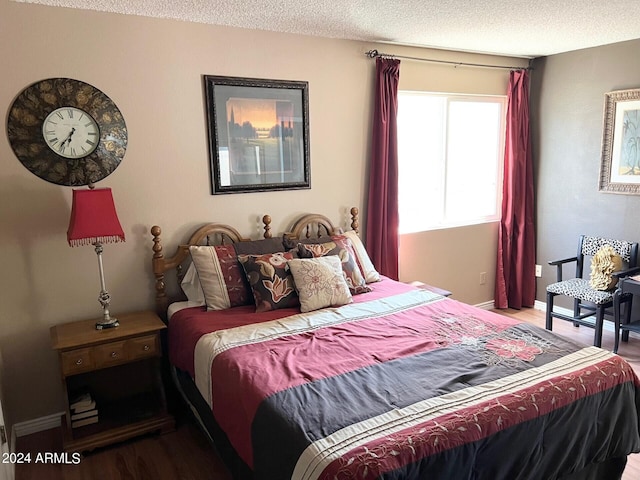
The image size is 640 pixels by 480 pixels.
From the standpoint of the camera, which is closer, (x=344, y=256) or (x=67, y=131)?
(x=67, y=131)

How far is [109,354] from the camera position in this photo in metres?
2.53

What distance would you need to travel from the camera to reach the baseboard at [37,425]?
107 inches

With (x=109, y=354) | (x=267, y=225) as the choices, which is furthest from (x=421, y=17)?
(x=109, y=354)

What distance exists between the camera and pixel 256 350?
2.22m

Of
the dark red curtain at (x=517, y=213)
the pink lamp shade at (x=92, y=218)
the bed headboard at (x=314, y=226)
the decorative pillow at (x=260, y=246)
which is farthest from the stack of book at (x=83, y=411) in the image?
the dark red curtain at (x=517, y=213)

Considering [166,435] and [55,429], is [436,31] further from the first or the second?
[55,429]

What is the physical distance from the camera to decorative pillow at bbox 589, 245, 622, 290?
3711 mm

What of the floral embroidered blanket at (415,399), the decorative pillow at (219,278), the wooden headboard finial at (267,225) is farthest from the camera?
the wooden headboard finial at (267,225)

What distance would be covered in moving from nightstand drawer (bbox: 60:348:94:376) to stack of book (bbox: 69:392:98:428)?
1.00 feet

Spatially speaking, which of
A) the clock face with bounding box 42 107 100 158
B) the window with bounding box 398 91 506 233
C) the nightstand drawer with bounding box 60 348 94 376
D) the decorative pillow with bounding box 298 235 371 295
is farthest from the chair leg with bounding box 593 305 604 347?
the clock face with bounding box 42 107 100 158

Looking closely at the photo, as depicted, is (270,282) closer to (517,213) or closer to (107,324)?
(107,324)

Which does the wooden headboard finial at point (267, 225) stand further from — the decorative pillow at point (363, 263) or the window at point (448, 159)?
the window at point (448, 159)

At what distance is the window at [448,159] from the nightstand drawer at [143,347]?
2.25 m

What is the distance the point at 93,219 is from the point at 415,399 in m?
1.86
